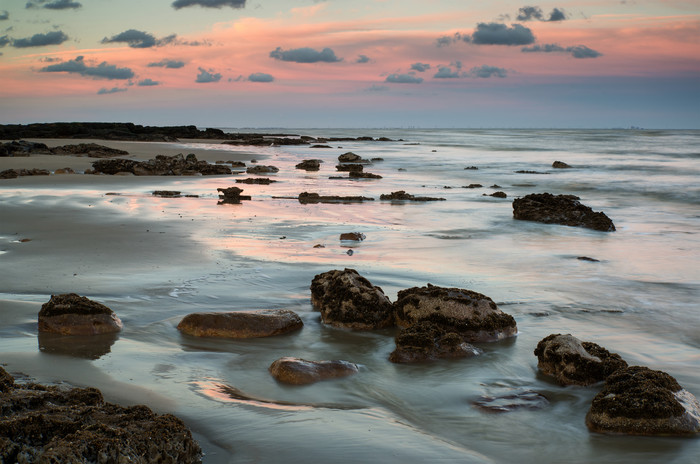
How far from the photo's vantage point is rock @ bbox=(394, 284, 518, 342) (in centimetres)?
498

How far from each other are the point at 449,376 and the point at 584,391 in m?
0.83

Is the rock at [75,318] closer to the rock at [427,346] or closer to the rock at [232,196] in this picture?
the rock at [427,346]

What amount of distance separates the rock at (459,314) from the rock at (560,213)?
6.31 m

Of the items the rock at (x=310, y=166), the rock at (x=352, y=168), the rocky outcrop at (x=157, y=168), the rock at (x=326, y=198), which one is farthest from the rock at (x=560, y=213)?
the rock at (x=310, y=166)

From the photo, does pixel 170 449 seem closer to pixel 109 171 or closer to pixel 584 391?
pixel 584 391

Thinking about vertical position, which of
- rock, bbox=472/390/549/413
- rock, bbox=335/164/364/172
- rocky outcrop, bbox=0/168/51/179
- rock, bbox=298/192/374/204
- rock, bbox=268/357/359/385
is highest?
rock, bbox=335/164/364/172

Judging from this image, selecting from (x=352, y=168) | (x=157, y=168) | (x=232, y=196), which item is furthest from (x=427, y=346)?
(x=352, y=168)

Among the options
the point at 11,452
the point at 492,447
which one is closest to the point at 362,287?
the point at 492,447

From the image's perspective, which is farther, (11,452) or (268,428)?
(268,428)

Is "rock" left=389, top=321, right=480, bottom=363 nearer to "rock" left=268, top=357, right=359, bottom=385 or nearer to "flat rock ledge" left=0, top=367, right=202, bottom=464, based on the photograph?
"rock" left=268, top=357, right=359, bottom=385

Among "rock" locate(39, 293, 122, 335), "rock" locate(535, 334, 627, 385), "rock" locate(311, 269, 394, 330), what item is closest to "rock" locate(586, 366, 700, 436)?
"rock" locate(535, 334, 627, 385)

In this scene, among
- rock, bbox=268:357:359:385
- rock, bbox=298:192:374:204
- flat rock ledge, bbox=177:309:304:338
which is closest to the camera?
rock, bbox=268:357:359:385

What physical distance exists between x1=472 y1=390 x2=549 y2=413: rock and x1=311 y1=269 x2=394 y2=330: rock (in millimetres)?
1454

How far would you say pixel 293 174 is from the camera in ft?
71.8
